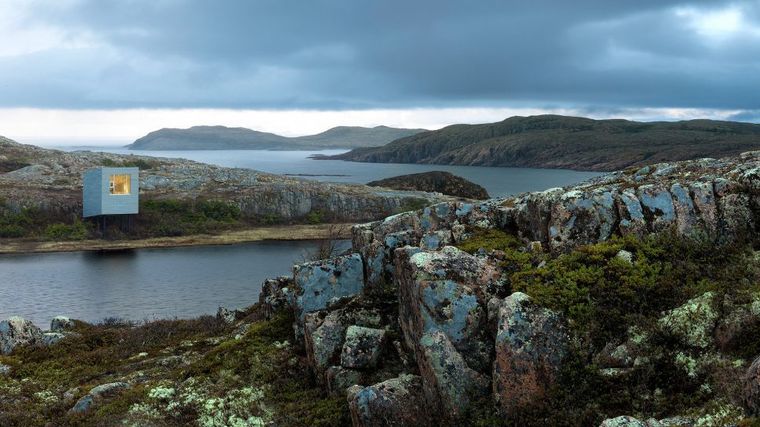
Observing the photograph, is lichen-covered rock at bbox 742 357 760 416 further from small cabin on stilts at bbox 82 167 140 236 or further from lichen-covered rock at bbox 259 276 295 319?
small cabin on stilts at bbox 82 167 140 236

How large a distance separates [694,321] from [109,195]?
324 ft

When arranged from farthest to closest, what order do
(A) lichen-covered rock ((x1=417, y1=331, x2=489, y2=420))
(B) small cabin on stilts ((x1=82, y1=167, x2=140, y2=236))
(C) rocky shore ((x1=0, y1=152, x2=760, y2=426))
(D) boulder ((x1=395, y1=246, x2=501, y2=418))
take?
(B) small cabin on stilts ((x1=82, y1=167, x2=140, y2=236))
(D) boulder ((x1=395, y1=246, x2=501, y2=418))
(A) lichen-covered rock ((x1=417, y1=331, x2=489, y2=420))
(C) rocky shore ((x1=0, y1=152, x2=760, y2=426))

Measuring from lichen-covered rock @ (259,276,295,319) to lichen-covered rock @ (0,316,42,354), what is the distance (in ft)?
38.6

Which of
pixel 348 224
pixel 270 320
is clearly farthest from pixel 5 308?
pixel 348 224

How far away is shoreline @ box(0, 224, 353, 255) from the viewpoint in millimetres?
90688

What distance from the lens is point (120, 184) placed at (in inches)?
4028

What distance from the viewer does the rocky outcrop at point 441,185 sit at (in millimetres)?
165375

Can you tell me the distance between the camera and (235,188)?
138m

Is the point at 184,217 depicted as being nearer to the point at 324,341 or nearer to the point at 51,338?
the point at 51,338

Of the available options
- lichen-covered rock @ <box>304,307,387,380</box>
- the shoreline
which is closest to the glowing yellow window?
the shoreline

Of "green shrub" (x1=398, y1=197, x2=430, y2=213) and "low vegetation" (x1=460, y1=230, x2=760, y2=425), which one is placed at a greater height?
"low vegetation" (x1=460, y1=230, x2=760, y2=425)

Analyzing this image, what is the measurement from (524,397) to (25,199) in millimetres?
112344

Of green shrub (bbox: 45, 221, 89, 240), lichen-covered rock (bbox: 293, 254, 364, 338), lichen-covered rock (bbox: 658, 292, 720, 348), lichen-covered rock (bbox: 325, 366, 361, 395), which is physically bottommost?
green shrub (bbox: 45, 221, 89, 240)

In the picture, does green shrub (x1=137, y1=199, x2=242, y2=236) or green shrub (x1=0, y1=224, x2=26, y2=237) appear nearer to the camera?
green shrub (x1=0, y1=224, x2=26, y2=237)
